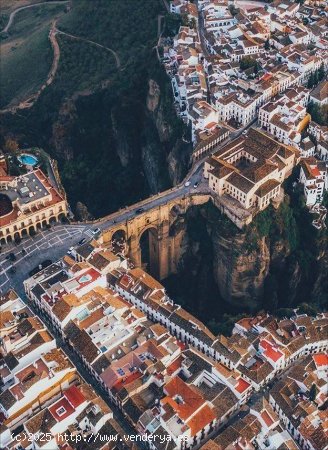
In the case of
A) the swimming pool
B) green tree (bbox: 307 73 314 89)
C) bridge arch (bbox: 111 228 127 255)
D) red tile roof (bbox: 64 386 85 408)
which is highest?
green tree (bbox: 307 73 314 89)

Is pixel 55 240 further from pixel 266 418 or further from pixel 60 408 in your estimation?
pixel 266 418

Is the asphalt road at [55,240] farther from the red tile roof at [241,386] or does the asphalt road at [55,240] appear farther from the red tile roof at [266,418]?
the red tile roof at [266,418]

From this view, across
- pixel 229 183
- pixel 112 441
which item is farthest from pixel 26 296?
pixel 229 183

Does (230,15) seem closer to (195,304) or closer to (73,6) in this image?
(73,6)

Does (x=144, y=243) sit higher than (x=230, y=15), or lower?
lower

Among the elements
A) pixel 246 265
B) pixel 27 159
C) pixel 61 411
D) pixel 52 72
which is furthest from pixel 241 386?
pixel 52 72

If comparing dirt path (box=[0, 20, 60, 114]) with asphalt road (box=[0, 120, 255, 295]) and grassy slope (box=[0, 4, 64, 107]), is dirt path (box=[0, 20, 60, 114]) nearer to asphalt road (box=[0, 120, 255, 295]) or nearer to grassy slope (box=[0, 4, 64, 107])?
grassy slope (box=[0, 4, 64, 107])

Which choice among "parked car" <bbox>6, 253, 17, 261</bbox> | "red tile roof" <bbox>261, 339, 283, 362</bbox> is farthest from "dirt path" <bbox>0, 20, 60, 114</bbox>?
"red tile roof" <bbox>261, 339, 283, 362</bbox>
